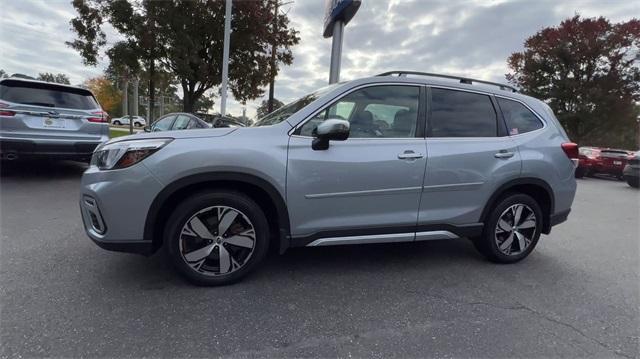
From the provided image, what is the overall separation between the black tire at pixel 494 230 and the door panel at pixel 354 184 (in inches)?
34.8

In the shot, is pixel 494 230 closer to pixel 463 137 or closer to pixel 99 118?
pixel 463 137

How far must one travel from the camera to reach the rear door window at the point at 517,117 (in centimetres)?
347

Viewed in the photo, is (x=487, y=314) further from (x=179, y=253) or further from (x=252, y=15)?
(x=252, y=15)

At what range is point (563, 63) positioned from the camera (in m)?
24.6

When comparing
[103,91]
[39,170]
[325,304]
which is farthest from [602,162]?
[103,91]

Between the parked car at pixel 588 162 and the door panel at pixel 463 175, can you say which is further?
the parked car at pixel 588 162

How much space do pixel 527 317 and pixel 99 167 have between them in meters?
3.35

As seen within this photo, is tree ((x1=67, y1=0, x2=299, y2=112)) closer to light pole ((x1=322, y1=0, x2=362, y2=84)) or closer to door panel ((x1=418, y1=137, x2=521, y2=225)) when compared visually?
light pole ((x1=322, y1=0, x2=362, y2=84))

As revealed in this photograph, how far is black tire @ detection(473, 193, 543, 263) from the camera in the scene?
3.40m

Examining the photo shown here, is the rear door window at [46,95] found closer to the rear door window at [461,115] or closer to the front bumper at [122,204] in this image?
the front bumper at [122,204]

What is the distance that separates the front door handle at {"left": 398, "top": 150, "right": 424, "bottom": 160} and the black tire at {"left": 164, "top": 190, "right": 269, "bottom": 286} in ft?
4.08

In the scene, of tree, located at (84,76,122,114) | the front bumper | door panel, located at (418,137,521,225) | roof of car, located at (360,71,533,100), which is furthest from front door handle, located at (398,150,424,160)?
tree, located at (84,76,122,114)

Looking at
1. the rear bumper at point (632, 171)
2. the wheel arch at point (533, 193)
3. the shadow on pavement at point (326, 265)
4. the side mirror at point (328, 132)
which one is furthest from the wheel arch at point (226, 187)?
the rear bumper at point (632, 171)

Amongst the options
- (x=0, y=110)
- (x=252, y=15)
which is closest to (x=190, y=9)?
(x=252, y=15)
